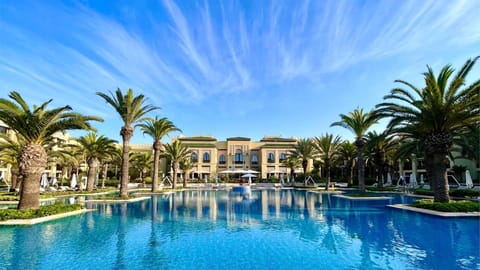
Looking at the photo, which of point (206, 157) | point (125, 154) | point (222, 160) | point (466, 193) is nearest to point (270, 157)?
→ point (222, 160)

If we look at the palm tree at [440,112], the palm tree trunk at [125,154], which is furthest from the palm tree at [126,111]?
the palm tree at [440,112]

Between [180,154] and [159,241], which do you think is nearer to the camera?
[159,241]

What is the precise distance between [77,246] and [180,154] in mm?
29634

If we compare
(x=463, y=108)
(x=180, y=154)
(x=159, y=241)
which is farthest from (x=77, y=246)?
(x=180, y=154)

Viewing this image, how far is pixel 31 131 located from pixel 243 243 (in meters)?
11.8

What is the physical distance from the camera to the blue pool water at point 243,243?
7.05 metres

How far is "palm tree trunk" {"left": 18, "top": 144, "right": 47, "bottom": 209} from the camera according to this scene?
43.9 ft

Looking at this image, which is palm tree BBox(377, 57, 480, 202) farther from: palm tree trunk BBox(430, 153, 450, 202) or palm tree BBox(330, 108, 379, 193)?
palm tree BBox(330, 108, 379, 193)

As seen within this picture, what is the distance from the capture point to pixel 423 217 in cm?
1399

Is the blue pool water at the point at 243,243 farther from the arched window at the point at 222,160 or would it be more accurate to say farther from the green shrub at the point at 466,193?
the arched window at the point at 222,160

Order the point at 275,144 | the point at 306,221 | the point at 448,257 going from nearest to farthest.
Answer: the point at 448,257 → the point at 306,221 → the point at 275,144

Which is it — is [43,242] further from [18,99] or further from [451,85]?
[451,85]

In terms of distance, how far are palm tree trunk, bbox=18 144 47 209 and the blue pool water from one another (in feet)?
8.34

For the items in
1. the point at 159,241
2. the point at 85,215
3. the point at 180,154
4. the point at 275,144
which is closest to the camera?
the point at 159,241
